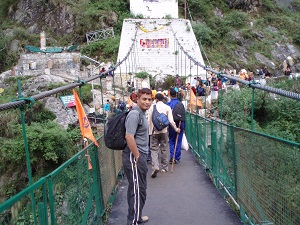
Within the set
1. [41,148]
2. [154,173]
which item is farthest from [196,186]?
[41,148]

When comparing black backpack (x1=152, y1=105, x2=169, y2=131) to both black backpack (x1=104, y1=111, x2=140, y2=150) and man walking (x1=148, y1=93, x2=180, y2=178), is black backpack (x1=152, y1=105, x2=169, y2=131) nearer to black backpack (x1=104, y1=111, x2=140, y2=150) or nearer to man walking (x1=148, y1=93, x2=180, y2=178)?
man walking (x1=148, y1=93, x2=180, y2=178)

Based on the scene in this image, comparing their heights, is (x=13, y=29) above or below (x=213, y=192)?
above

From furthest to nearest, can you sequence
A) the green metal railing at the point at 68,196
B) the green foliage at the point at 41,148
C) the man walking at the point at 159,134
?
the green foliage at the point at 41,148
the man walking at the point at 159,134
the green metal railing at the point at 68,196

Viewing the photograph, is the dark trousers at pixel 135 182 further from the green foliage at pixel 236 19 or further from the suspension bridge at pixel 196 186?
the green foliage at pixel 236 19

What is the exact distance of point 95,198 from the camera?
312cm

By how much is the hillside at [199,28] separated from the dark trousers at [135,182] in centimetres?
1820

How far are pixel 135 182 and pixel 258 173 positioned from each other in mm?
1041

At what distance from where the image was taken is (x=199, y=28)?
2405 centimetres

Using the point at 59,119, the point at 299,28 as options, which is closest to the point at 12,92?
the point at 59,119

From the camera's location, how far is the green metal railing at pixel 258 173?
6.63ft

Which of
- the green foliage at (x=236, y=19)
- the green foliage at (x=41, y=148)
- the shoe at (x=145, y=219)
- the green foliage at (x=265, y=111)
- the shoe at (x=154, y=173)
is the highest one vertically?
the green foliage at (x=236, y=19)

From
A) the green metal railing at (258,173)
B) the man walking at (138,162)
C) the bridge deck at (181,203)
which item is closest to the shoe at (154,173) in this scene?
the bridge deck at (181,203)

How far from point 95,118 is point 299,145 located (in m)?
11.5

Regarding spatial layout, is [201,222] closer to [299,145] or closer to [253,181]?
[253,181]
